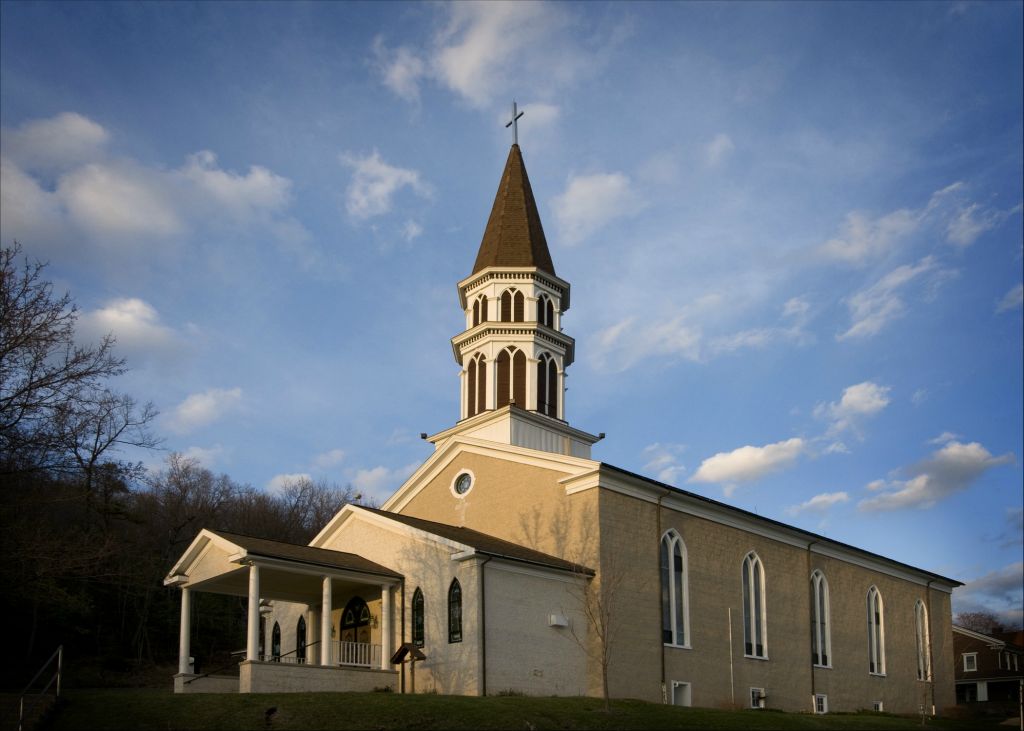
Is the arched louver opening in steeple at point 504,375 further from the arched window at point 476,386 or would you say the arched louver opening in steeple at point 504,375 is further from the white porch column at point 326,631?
the white porch column at point 326,631

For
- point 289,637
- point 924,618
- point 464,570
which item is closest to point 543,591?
point 464,570

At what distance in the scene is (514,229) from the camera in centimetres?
4103

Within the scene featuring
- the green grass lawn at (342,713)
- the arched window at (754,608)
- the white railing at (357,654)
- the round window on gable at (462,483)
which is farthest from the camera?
the arched window at (754,608)

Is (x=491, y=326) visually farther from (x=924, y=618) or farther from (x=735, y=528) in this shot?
(x=924, y=618)

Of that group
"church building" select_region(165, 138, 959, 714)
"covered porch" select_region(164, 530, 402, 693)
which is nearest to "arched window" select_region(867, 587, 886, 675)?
"church building" select_region(165, 138, 959, 714)

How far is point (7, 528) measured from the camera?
96.5 ft

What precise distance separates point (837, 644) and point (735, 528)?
28.2 ft

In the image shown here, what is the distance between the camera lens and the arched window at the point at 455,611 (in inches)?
1067

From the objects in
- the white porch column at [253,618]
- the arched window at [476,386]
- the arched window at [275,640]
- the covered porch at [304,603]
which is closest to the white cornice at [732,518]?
the covered porch at [304,603]

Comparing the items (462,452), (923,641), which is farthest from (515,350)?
(923,641)

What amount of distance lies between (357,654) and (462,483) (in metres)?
7.47

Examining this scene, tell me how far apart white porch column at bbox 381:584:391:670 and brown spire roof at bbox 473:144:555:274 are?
15.0 meters

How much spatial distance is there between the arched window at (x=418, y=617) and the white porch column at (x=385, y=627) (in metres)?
0.77

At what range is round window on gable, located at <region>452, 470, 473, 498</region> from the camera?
112 feet
